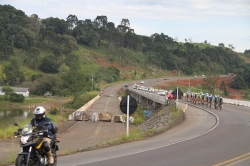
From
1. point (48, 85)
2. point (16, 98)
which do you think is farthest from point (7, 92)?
point (48, 85)

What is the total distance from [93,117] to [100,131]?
22.6ft

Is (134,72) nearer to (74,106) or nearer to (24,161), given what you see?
(74,106)

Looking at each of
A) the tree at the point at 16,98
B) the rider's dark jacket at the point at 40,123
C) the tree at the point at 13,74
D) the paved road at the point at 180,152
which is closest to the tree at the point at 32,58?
the tree at the point at 13,74

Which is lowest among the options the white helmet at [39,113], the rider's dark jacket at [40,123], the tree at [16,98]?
the tree at [16,98]

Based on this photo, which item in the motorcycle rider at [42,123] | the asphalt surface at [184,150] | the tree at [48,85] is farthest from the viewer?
the tree at [48,85]

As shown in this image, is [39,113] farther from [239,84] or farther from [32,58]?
[239,84]

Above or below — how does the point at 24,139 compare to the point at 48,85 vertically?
above

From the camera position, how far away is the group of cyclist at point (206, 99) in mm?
43519

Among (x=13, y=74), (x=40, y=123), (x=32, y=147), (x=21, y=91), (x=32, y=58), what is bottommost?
(x=21, y=91)

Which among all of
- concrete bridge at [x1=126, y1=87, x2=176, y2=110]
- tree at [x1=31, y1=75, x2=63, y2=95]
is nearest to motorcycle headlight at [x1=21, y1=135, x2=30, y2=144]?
concrete bridge at [x1=126, y1=87, x2=176, y2=110]

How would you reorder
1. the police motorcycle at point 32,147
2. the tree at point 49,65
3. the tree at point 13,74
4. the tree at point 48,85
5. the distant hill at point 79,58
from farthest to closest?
1. the tree at point 49,65
2. the tree at point 13,74
3. the distant hill at point 79,58
4. the tree at point 48,85
5. the police motorcycle at point 32,147

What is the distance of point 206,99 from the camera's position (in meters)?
48.1

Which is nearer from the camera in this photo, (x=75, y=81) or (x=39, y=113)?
(x=39, y=113)

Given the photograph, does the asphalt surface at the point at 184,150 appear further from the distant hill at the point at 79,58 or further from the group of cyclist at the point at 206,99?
the distant hill at the point at 79,58
